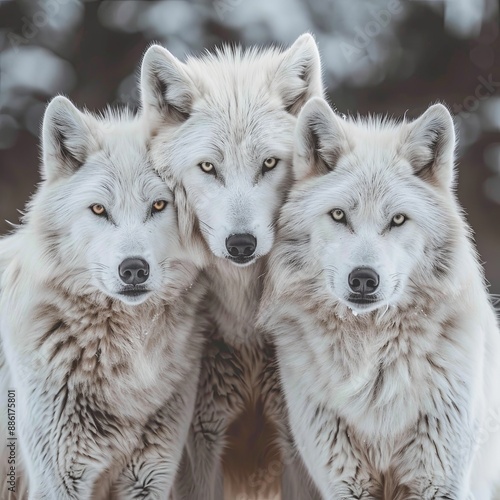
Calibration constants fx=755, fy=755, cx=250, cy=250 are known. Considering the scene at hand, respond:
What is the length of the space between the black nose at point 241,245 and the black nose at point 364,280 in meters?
0.50

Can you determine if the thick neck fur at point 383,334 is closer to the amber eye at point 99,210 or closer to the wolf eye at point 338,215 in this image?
the wolf eye at point 338,215

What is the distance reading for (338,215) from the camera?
3.76 metres

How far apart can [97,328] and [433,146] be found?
1993 millimetres

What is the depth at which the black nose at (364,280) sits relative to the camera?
3.47 meters

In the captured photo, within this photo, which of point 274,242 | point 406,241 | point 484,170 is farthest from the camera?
A: point 484,170

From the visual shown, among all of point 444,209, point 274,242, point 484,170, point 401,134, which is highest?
point 484,170

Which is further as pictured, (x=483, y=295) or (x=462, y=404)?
(x=483, y=295)

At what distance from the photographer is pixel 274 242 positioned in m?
3.92

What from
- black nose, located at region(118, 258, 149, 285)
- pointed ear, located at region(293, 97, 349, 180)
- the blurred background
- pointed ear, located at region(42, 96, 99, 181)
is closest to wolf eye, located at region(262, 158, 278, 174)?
pointed ear, located at region(293, 97, 349, 180)

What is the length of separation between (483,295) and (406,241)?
717mm

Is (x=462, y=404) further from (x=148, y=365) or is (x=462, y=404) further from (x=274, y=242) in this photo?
(x=148, y=365)

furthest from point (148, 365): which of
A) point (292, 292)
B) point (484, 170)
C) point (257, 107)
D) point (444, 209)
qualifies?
point (484, 170)

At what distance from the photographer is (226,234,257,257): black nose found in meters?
3.58

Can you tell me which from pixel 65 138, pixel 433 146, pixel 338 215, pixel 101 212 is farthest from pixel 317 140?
pixel 65 138
